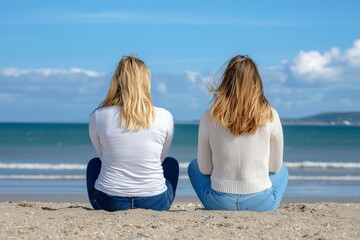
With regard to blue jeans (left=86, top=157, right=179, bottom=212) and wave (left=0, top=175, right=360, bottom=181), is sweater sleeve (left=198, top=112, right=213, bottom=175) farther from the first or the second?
wave (left=0, top=175, right=360, bottom=181)

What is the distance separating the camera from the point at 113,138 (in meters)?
6.18

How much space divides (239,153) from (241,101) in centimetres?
47

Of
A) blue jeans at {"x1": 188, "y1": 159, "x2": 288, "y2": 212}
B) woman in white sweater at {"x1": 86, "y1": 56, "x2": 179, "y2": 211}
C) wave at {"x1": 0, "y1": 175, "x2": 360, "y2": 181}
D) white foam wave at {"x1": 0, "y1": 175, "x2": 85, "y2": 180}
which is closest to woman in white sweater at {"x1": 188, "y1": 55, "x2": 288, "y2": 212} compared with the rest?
blue jeans at {"x1": 188, "y1": 159, "x2": 288, "y2": 212}

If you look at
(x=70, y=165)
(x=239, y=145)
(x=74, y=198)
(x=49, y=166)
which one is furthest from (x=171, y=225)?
(x=70, y=165)

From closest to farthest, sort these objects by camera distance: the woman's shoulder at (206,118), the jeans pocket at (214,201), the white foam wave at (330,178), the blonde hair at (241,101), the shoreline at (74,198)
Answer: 1. the blonde hair at (241,101)
2. the woman's shoulder at (206,118)
3. the jeans pocket at (214,201)
4. the shoreline at (74,198)
5. the white foam wave at (330,178)

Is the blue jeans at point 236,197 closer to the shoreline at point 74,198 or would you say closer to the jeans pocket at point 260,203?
the jeans pocket at point 260,203

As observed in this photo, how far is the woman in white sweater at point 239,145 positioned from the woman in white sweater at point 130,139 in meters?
0.38

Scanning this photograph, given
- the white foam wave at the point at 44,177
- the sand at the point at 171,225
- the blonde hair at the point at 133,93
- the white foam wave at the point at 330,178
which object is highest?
the blonde hair at the point at 133,93

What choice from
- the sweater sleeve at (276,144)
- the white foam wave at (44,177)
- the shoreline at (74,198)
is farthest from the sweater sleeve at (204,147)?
the white foam wave at (44,177)

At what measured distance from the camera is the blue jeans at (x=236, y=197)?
6.34 meters

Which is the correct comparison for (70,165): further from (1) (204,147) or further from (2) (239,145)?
(2) (239,145)

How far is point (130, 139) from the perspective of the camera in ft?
20.3

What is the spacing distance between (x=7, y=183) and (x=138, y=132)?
8.35 metres

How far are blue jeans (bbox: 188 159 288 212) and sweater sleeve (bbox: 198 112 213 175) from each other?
0.14 metres
